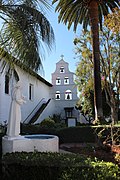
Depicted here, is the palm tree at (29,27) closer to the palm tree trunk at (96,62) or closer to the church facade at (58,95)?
the palm tree trunk at (96,62)

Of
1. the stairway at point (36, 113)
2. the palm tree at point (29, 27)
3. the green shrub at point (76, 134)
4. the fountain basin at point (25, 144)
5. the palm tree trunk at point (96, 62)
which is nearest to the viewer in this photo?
the palm tree at point (29, 27)

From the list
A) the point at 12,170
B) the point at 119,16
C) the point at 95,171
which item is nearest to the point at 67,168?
the point at 95,171

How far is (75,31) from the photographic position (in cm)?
1950

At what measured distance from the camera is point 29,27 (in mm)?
7078

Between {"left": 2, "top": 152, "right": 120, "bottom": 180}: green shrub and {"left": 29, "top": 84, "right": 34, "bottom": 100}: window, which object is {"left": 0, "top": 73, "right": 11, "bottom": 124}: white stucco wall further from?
{"left": 2, "top": 152, "right": 120, "bottom": 180}: green shrub

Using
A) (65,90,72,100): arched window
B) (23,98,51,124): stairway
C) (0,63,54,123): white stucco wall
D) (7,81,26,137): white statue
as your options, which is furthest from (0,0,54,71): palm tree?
(65,90,72,100): arched window

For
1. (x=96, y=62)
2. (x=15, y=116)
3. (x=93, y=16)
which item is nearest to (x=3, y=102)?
(x=96, y=62)

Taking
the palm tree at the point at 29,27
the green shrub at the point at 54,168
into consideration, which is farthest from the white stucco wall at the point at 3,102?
the green shrub at the point at 54,168

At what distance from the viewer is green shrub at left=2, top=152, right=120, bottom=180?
431cm

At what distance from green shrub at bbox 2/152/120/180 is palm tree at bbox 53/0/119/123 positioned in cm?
945

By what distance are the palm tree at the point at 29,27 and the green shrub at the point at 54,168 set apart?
9.88 feet

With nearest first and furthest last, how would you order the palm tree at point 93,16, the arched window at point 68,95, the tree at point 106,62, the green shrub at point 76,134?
the green shrub at point 76,134 → the palm tree at point 93,16 → the tree at point 106,62 → the arched window at point 68,95

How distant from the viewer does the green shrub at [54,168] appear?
431 cm

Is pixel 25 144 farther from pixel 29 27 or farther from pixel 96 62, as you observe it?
pixel 96 62
